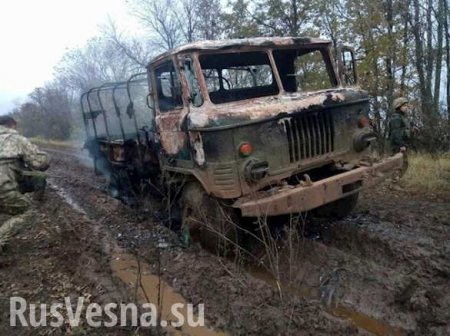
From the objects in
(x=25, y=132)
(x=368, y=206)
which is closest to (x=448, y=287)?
(x=368, y=206)

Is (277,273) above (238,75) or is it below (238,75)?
below

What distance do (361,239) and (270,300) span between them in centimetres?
183

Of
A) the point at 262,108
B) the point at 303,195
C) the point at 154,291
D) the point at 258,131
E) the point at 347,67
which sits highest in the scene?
the point at 347,67

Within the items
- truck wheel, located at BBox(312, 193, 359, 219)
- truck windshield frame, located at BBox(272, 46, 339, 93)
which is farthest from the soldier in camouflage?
truck wheel, located at BBox(312, 193, 359, 219)

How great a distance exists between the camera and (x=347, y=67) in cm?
589

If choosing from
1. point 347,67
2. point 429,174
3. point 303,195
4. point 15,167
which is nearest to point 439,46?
point 429,174

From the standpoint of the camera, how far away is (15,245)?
18.4ft

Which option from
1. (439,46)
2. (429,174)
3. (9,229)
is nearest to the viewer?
(9,229)

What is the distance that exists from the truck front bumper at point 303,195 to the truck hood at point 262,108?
0.77 meters

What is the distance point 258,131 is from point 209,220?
1.18 metres

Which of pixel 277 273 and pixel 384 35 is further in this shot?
pixel 384 35

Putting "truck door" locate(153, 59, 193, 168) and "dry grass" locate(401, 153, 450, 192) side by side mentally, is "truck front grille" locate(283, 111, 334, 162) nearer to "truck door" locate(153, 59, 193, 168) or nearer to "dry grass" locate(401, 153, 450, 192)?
"truck door" locate(153, 59, 193, 168)

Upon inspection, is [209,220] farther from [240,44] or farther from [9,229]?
[9,229]

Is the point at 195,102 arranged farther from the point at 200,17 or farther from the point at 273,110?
the point at 200,17
